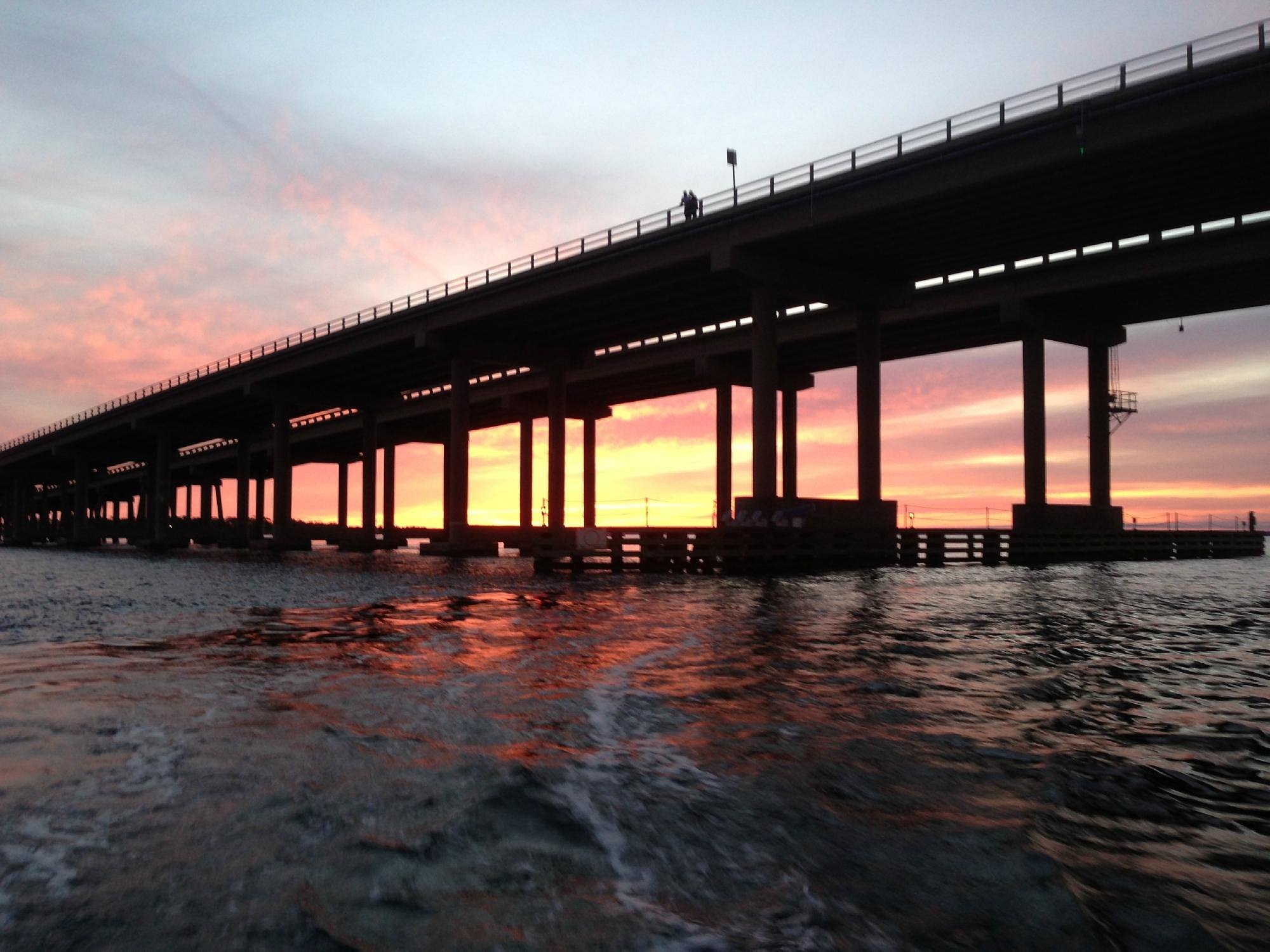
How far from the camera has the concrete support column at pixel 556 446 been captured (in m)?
69.8

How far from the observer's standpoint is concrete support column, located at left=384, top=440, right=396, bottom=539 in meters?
111

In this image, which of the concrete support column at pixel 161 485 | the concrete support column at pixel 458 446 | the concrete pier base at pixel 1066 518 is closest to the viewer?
the concrete pier base at pixel 1066 518

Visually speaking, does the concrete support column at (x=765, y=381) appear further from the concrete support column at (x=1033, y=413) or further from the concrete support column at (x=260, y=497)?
the concrete support column at (x=260, y=497)

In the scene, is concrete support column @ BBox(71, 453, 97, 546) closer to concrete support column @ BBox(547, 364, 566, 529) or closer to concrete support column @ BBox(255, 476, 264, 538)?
concrete support column @ BBox(255, 476, 264, 538)

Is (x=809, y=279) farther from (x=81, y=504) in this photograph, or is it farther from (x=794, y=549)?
(x=81, y=504)

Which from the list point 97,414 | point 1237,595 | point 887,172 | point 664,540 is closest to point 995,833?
point 1237,595

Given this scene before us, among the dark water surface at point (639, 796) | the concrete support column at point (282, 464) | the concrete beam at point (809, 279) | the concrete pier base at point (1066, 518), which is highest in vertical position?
the concrete beam at point (809, 279)

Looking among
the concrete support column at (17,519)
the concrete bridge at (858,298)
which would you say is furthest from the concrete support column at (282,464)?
the concrete support column at (17,519)

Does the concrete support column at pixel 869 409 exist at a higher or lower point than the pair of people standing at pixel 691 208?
lower

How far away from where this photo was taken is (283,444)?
89.1 meters

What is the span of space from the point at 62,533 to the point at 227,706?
7370 inches

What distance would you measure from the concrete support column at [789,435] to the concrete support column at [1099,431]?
23879 millimetres

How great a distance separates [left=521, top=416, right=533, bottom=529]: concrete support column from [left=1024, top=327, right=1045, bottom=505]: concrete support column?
56.1m

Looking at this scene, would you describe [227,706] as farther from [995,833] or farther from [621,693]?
[995,833]
